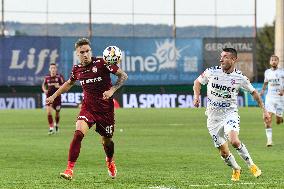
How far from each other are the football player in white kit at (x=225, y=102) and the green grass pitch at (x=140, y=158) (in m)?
0.47

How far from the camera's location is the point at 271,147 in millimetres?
23297

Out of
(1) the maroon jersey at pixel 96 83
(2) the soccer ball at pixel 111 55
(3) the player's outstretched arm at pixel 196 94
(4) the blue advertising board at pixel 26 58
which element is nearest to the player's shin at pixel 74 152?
(1) the maroon jersey at pixel 96 83

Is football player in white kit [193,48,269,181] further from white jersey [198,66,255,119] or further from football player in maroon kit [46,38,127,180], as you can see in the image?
football player in maroon kit [46,38,127,180]

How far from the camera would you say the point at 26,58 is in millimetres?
60875

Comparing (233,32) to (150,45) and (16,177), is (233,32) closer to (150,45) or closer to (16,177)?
(150,45)

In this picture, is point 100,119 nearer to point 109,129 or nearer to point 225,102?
point 109,129

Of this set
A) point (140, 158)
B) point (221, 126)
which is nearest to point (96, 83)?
point (221, 126)

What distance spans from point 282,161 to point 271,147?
14.3 ft

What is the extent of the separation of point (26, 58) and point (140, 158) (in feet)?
137

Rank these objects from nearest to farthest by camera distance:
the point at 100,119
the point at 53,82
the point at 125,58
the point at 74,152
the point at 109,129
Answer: the point at 74,152 < the point at 100,119 < the point at 109,129 < the point at 53,82 < the point at 125,58

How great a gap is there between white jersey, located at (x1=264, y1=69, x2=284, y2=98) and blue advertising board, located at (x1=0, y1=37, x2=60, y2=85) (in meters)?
35.4

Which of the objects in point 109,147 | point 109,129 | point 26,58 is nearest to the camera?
point 109,129

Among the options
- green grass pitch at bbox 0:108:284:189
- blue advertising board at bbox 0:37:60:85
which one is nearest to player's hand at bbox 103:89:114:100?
green grass pitch at bbox 0:108:284:189

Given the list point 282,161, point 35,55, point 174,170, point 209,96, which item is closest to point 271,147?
point 282,161
